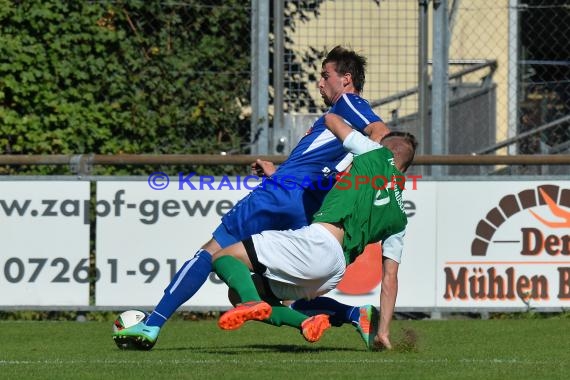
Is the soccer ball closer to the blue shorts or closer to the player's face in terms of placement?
the blue shorts

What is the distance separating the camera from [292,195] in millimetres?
7895

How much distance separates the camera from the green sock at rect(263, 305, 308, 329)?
7348 mm

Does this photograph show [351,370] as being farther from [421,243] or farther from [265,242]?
[421,243]

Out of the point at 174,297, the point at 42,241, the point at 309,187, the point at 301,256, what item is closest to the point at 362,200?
the point at 301,256

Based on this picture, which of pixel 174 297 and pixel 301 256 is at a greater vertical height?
pixel 301 256

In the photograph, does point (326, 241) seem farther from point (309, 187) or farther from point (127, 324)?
point (127, 324)

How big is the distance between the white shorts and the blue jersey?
1.61 feet

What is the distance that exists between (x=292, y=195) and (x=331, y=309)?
0.75 m

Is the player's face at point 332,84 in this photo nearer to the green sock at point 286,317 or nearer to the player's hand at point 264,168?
the player's hand at point 264,168

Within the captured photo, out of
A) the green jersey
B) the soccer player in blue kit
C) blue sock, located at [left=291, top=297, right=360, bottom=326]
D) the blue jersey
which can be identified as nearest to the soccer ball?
the soccer player in blue kit

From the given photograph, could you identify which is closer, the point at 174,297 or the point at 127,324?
the point at 174,297

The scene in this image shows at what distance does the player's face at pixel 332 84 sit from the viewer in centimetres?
792

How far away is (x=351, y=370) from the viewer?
6621 millimetres

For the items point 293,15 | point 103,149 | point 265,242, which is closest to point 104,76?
point 103,149
